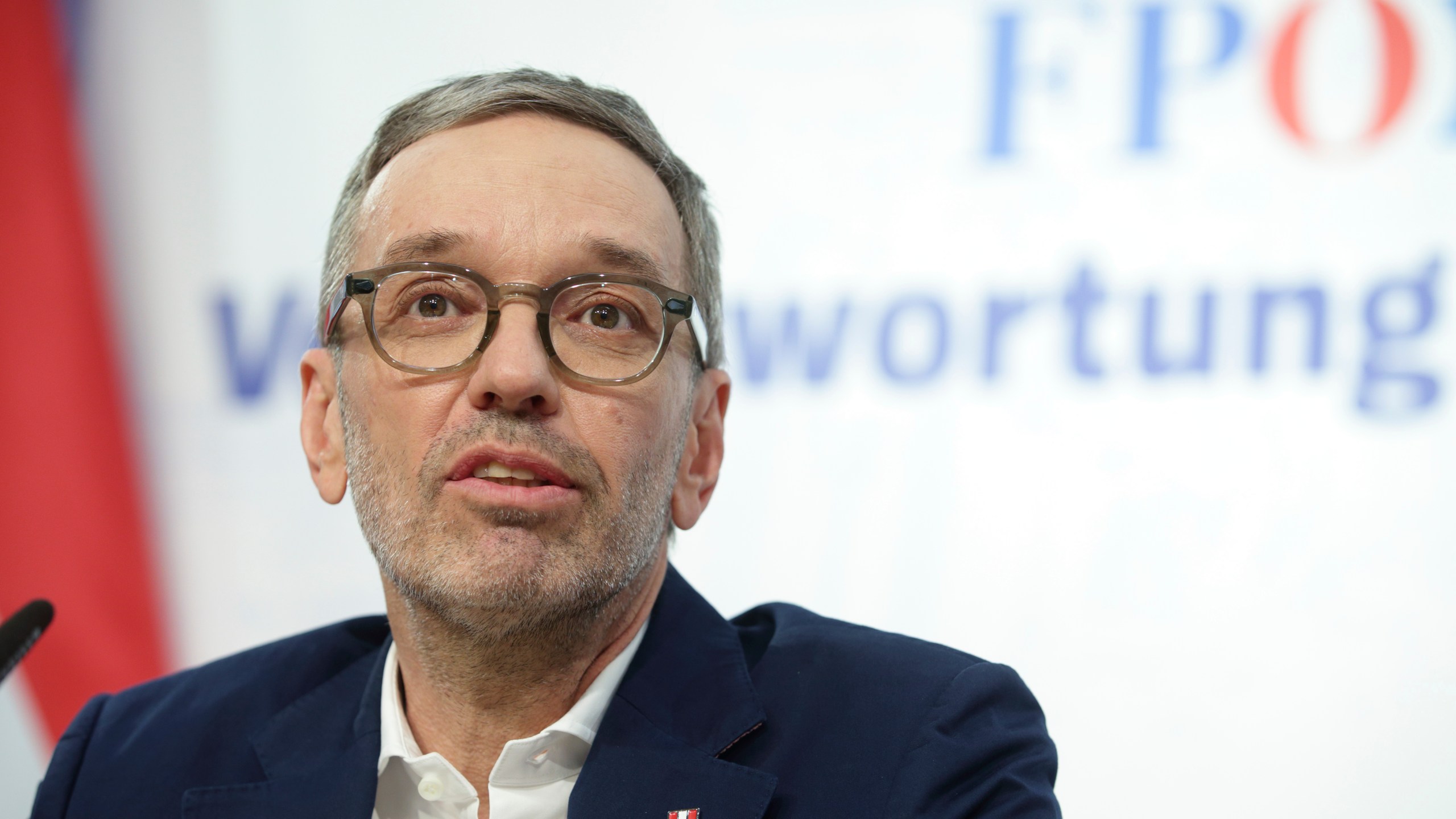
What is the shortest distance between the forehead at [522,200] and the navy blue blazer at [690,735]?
0.58 m

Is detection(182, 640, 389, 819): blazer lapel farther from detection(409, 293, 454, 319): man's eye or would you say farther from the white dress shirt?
detection(409, 293, 454, 319): man's eye

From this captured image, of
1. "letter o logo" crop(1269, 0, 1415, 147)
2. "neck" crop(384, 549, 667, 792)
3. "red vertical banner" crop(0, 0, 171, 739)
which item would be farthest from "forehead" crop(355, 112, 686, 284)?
"red vertical banner" crop(0, 0, 171, 739)

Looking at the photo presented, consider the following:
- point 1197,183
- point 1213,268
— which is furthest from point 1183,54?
point 1213,268

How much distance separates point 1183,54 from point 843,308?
0.94 metres

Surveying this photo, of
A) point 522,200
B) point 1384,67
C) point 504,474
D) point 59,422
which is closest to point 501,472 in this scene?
point 504,474

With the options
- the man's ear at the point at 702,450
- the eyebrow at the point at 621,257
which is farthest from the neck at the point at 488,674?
the eyebrow at the point at 621,257

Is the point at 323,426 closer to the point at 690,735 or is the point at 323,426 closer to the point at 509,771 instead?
the point at 509,771

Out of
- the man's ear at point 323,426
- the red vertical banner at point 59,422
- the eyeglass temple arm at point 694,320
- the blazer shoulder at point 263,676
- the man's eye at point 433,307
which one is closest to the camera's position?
the man's eye at point 433,307

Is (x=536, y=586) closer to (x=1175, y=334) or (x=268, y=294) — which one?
(x=1175, y=334)

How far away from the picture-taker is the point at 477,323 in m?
1.61

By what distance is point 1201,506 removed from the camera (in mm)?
2570

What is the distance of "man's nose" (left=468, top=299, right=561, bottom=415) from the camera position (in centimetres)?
152

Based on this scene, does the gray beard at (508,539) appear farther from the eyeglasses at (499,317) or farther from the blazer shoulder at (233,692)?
the blazer shoulder at (233,692)

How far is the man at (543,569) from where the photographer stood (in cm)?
157
